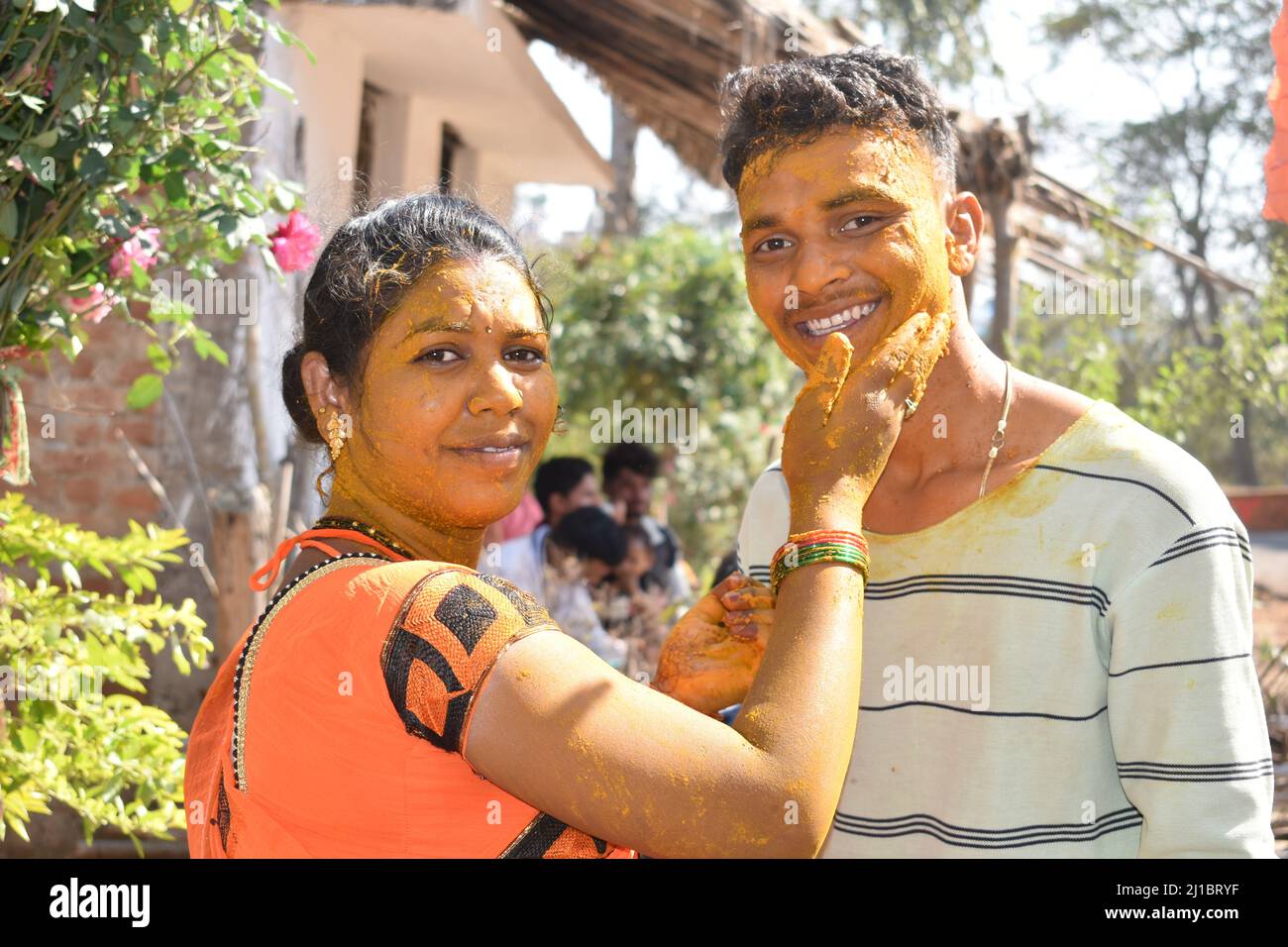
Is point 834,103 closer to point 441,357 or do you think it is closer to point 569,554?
point 441,357

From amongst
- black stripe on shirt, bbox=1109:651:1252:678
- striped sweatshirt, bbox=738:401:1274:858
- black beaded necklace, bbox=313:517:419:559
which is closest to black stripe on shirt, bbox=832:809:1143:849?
striped sweatshirt, bbox=738:401:1274:858

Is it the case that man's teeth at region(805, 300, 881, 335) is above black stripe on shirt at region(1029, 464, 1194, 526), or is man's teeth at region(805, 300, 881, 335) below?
above

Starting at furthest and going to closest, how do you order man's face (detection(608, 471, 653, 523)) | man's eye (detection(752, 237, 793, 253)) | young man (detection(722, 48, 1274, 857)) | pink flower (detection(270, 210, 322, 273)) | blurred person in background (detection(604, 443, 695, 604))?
man's face (detection(608, 471, 653, 523)) → blurred person in background (detection(604, 443, 695, 604)) → pink flower (detection(270, 210, 322, 273)) → man's eye (detection(752, 237, 793, 253)) → young man (detection(722, 48, 1274, 857))

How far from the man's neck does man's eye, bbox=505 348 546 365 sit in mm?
628

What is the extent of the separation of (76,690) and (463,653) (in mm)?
1477

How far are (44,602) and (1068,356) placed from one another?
4.62m

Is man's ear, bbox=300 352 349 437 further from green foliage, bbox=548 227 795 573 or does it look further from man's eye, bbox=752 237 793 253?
green foliage, bbox=548 227 795 573

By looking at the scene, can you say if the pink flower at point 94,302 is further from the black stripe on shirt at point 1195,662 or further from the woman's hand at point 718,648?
the black stripe on shirt at point 1195,662

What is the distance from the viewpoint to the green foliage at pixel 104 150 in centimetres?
214

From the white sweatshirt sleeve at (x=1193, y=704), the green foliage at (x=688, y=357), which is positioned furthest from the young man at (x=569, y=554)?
the white sweatshirt sleeve at (x=1193, y=704)

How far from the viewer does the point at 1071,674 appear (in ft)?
6.03

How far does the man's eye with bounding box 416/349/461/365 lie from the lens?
1808 mm

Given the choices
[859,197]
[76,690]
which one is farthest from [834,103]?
[76,690]

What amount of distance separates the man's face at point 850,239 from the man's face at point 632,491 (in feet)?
16.3
